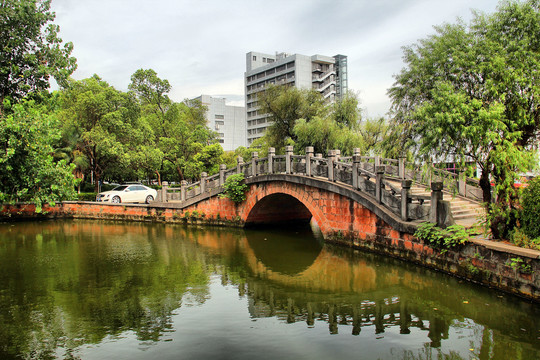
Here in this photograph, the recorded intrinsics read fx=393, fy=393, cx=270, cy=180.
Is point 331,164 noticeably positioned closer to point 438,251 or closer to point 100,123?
point 438,251

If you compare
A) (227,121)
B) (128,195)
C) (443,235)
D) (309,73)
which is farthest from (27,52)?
(227,121)

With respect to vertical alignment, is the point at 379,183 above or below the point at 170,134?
below

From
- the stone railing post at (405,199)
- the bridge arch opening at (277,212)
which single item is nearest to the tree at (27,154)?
the bridge arch opening at (277,212)

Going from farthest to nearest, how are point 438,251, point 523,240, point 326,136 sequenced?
point 326,136 → point 438,251 → point 523,240

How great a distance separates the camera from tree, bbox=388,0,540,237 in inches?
289

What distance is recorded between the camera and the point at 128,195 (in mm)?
21125

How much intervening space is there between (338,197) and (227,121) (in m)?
56.7

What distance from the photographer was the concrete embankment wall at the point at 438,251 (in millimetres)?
A: 6289

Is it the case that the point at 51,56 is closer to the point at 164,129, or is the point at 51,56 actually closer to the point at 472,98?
the point at 164,129

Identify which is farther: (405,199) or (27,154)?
(27,154)

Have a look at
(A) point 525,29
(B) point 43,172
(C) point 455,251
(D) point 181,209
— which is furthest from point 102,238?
(A) point 525,29

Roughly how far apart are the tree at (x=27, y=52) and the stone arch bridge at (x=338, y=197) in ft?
23.4

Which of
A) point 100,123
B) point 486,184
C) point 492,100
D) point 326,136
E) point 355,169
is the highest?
point 100,123

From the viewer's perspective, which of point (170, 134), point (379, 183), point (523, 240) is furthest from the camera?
point (170, 134)
